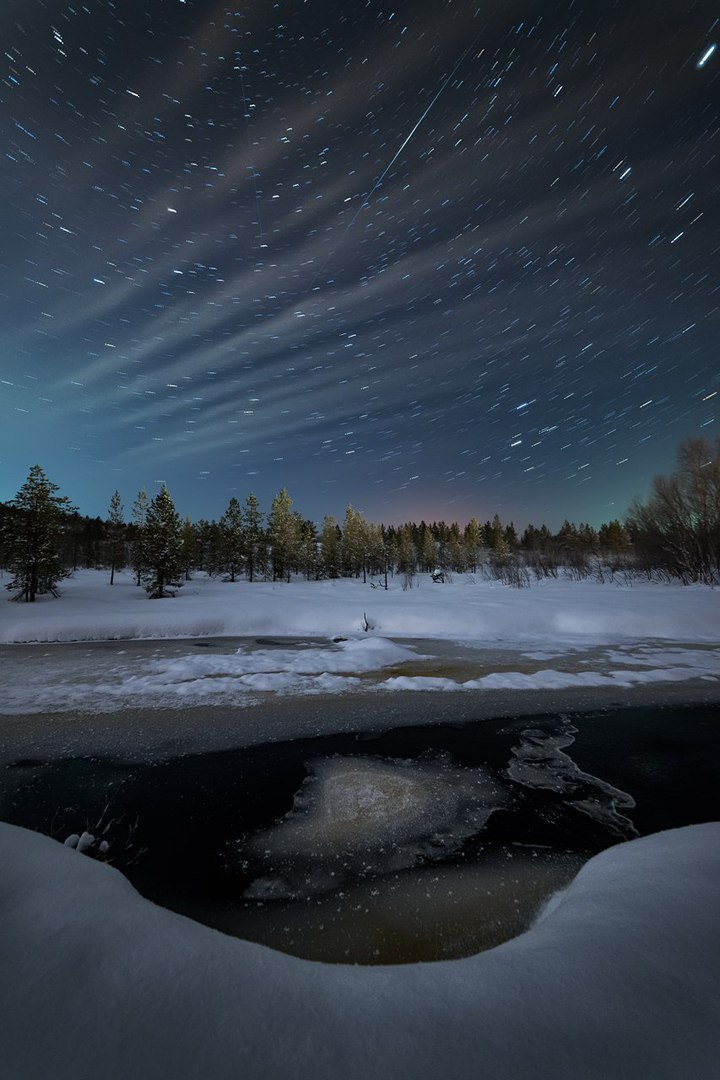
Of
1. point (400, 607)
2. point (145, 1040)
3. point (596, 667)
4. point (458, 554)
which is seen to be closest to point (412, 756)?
point (145, 1040)

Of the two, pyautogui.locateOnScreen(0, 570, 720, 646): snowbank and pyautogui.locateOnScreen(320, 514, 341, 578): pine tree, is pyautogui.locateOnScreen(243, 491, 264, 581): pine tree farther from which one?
pyautogui.locateOnScreen(0, 570, 720, 646): snowbank

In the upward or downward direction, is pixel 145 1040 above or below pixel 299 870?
above

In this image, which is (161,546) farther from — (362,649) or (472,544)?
(472,544)

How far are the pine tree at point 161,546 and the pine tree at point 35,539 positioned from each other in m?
6.09

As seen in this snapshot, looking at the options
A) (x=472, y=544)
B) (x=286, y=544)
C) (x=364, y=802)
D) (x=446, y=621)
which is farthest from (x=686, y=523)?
(x=472, y=544)

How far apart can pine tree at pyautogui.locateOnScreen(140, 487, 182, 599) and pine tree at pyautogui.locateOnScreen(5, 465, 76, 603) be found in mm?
6088

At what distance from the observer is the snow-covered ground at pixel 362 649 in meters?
7.54

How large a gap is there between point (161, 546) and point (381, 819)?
113 ft

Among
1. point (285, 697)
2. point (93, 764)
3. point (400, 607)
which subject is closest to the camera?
point (93, 764)

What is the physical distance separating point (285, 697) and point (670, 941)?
600 cm

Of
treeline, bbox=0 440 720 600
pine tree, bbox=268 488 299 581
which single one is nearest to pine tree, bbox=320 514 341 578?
treeline, bbox=0 440 720 600

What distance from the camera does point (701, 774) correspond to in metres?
4.20

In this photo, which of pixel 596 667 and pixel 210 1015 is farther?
pixel 596 667

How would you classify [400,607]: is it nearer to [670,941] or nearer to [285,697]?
[285,697]
